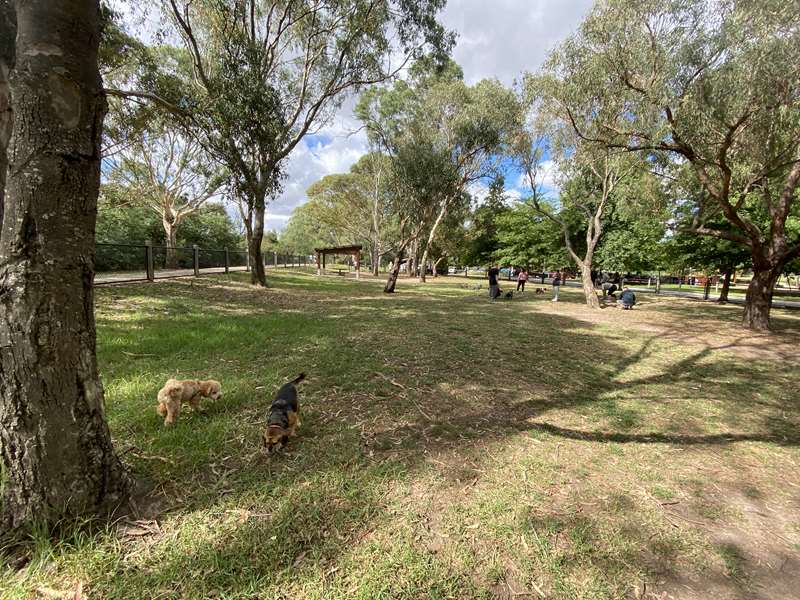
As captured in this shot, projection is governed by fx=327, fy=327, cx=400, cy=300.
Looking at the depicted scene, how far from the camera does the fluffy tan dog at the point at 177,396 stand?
9.07 feet

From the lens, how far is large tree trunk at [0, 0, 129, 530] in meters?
1.57

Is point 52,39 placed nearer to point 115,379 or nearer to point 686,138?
point 115,379

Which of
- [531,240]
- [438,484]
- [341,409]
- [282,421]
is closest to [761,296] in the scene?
[438,484]

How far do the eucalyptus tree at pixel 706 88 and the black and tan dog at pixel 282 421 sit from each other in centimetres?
942

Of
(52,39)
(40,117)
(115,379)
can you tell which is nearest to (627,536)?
(40,117)

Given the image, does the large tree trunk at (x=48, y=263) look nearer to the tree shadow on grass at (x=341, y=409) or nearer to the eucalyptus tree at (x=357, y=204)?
the tree shadow on grass at (x=341, y=409)

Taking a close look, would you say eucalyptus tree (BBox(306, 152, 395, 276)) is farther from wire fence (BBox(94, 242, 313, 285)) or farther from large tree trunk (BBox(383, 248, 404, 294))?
large tree trunk (BBox(383, 248, 404, 294))

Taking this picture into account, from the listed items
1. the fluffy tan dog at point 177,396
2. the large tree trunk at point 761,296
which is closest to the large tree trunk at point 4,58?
the fluffy tan dog at point 177,396

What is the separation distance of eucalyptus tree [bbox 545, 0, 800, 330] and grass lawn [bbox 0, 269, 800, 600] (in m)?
5.44

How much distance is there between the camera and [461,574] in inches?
65.3

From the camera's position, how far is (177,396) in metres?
2.80

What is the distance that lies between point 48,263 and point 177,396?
1586 mm

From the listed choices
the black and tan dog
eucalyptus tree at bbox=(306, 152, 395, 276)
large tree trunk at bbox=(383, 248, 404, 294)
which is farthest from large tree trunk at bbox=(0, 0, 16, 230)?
eucalyptus tree at bbox=(306, 152, 395, 276)

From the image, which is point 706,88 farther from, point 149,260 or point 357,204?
point 357,204
